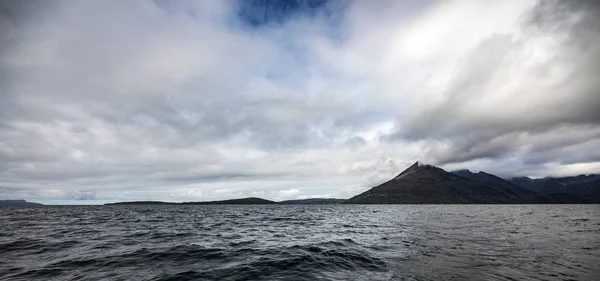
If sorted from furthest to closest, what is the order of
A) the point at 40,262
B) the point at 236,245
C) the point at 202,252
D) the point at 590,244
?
1. the point at 590,244
2. the point at 236,245
3. the point at 202,252
4. the point at 40,262

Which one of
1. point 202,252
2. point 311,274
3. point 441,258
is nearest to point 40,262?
point 202,252

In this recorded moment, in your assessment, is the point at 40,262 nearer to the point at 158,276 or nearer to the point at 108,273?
the point at 108,273

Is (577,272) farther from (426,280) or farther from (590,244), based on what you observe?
(590,244)

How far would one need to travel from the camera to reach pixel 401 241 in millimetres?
33156

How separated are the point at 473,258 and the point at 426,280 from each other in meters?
8.79

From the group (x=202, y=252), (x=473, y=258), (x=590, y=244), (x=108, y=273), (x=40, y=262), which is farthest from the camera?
(x=590, y=244)

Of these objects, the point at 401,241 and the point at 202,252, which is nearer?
the point at 202,252

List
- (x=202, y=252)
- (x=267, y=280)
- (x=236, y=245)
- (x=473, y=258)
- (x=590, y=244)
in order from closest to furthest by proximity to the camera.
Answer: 1. (x=267, y=280)
2. (x=473, y=258)
3. (x=202, y=252)
4. (x=236, y=245)
5. (x=590, y=244)

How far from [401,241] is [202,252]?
71.8 ft

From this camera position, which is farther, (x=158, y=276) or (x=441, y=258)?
(x=441, y=258)

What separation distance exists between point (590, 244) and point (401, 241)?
20.0 metres

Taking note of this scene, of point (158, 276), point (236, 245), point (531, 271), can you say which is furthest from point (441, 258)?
point (158, 276)

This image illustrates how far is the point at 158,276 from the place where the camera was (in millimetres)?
17641

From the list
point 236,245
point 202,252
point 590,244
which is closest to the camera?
point 202,252
